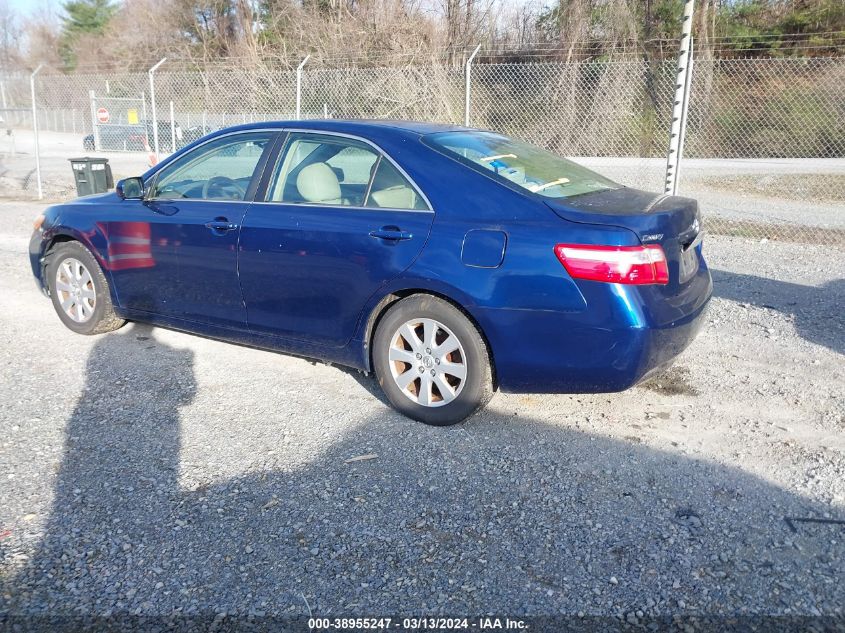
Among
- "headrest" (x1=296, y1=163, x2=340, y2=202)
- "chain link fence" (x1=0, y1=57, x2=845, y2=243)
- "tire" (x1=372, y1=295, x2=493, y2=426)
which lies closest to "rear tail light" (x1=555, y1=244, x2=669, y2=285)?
"tire" (x1=372, y1=295, x2=493, y2=426)

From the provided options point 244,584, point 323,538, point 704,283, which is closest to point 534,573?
point 323,538

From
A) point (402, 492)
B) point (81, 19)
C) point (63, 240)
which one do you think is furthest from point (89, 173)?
point (81, 19)

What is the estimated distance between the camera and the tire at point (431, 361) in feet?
13.3

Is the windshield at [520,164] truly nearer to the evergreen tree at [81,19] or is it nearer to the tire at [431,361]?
the tire at [431,361]

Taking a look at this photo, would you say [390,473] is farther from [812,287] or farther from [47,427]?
[812,287]

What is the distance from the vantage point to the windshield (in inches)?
168

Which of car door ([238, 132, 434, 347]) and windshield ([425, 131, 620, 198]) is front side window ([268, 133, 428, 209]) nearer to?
car door ([238, 132, 434, 347])

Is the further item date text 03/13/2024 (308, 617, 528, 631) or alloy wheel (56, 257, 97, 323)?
alloy wheel (56, 257, 97, 323)

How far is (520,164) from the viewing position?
451 centimetres

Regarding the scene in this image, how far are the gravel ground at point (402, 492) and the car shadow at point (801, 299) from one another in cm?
51

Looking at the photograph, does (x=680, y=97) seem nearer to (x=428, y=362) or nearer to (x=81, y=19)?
(x=428, y=362)

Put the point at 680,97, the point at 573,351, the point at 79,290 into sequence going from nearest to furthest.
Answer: the point at 573,351
the point at 79,290
the point at 680,97

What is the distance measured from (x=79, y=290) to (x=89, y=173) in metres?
7.84

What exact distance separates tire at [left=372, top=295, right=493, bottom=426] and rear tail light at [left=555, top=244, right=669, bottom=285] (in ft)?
2.13
